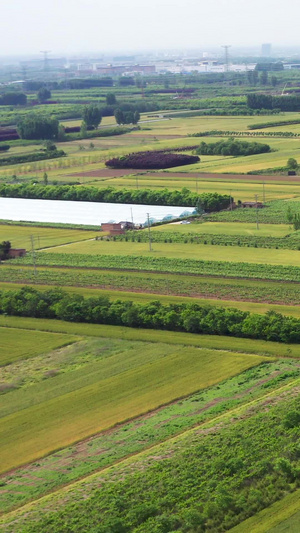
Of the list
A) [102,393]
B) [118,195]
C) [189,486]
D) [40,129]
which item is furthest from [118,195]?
[189,486]

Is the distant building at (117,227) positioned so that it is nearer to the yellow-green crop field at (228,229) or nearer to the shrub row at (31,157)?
the yellow-green crop field at (228,229)

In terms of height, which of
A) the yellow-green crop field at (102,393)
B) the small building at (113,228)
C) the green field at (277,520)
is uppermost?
the green field at (277,520)

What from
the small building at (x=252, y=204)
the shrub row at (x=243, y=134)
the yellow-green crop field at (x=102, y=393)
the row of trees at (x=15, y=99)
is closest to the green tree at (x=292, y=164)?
the small building at (x=252, y=204)

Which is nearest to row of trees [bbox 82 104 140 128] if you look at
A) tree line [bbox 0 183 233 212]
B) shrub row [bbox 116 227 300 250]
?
tree line [bbox 0 183 233 212]

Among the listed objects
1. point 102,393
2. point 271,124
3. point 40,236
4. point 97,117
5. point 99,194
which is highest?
point 102,393

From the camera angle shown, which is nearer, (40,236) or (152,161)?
(40,236)

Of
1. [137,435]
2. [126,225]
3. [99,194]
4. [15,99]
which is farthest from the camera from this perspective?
[15,99]

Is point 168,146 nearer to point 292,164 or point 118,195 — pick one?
point 292,164

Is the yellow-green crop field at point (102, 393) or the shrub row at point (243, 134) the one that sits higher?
the yellow-green crop field at point (102, 393)
